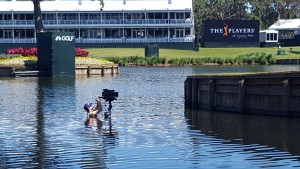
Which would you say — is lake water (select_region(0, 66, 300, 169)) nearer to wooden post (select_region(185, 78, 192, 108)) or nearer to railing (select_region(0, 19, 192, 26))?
wooden post (select_region(185, 78, 192, 108))

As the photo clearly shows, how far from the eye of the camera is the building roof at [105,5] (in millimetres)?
129125

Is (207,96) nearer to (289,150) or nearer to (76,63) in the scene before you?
(289,150)

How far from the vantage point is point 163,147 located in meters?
23.6

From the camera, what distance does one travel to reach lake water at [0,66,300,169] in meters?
21.2

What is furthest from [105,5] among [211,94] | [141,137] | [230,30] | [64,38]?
[141,137]

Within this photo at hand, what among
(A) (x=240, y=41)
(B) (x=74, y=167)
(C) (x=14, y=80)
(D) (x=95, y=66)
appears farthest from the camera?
(A) (x=240, y=41)

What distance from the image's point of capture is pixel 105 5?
131250 millimetres

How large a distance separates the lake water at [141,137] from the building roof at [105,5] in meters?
88.2

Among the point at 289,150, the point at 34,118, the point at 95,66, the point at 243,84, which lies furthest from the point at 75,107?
the point at 95,66

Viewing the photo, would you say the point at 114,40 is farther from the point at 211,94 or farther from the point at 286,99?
the point at 286,99

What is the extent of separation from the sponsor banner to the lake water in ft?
269

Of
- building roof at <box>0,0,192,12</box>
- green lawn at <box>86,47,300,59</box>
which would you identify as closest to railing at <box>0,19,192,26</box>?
building roof at <box>0,0,192,12</box>

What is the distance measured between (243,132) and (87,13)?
341 feet

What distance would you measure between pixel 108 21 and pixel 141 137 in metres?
102
